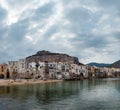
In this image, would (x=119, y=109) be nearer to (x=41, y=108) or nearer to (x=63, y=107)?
(x=63, y=107)

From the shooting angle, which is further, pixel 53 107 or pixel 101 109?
pixel 53 107

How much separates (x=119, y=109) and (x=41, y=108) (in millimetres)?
17397

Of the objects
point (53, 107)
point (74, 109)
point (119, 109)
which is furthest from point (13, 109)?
point (119, 109)

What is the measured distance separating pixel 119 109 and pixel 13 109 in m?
23.1

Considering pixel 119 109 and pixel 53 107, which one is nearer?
pixel 119 109

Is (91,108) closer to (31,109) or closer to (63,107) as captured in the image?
(63,107)

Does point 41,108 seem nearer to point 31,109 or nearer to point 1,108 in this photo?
point 31,109

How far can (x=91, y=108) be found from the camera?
62.4 m

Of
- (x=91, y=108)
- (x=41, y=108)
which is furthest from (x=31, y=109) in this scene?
(x=91, y=108)

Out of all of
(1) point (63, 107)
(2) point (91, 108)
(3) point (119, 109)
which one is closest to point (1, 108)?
(1) point (63, 107)

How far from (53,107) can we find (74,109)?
5881mm

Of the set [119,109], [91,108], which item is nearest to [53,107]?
[91,108]

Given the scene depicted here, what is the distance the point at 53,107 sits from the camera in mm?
65188

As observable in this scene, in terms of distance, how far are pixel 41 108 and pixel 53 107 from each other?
2889mm
